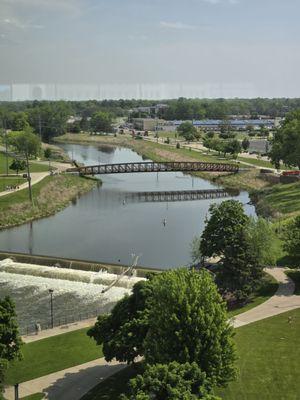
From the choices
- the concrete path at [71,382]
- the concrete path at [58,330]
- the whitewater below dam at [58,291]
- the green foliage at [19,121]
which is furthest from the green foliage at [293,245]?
the green foliage at [19,121]

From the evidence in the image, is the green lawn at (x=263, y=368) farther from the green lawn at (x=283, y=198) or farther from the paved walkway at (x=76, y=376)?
the green lawn at (x=283, y=198)

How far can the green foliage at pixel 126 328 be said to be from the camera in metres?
18.8

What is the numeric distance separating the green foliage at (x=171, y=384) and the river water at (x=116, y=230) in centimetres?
2276

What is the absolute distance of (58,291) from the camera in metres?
A: 32.3

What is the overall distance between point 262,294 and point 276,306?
5.86ft

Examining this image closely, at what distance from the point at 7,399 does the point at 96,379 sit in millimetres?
3302

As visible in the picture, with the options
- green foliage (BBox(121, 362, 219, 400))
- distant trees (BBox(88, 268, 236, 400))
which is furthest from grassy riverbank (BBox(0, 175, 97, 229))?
green foliage (BBox(121, 362, 219, 400))

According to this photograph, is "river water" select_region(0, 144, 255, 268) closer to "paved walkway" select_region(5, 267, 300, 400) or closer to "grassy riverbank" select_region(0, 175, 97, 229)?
"grassy riverbank" select_region(0, 175, 97, 229)

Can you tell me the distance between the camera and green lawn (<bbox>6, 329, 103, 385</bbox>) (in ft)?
70.4

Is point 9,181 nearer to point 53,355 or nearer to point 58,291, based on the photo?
point 58,291

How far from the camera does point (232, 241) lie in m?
28.9

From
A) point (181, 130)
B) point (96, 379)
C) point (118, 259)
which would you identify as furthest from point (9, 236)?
point (181, 130)

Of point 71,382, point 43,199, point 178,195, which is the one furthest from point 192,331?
point 178,195

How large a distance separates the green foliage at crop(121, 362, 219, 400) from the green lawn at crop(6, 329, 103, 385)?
26.6ft
